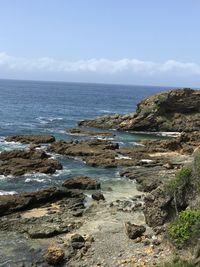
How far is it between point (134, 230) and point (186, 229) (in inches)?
219

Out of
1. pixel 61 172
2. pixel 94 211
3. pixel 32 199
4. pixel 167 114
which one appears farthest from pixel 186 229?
pixel 167 114

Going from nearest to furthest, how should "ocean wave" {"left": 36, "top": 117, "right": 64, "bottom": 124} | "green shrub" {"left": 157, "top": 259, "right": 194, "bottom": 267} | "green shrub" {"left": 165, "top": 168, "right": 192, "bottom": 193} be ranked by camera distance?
"green shrub" {"left": 157, "top": 259, "right": 194, "bottom": 267} → "green shrub" {"left": 165, "top": 168, "right": 192, "bottom": 193} → "ocean wave" {"left": 36, "top": 117, "right": 64, "bottom": 124}

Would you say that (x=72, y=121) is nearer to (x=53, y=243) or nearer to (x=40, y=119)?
(x=40, y=119)

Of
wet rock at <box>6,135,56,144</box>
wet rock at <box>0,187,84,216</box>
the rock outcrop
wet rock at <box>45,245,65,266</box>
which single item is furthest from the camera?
the rock outcrop

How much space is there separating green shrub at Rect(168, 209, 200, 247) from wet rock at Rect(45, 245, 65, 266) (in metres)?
6.71

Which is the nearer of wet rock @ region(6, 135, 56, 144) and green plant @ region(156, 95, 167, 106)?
wet rock @ region(6, 135, 56, 144)

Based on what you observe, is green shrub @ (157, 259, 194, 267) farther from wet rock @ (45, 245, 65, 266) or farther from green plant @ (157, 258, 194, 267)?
wet rock @ (45, 245, 65, 266)

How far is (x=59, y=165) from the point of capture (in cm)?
5250

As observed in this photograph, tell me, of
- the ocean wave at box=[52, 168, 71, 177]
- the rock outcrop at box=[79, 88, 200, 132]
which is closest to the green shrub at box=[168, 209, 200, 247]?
the ocean wave at box=[52, 168, 71, 177]

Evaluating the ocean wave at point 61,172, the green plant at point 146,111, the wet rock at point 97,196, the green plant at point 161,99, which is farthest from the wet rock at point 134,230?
the green plant at point 161,99

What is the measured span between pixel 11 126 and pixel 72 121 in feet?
58.4

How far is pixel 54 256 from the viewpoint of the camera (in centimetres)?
2688

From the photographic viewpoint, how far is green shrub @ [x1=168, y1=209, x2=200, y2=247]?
2460 centimetres

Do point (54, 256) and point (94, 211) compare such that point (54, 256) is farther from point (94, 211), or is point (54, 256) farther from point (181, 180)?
point (181, 180)
